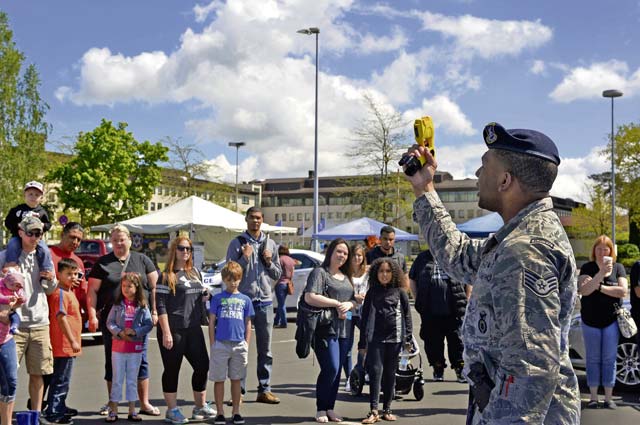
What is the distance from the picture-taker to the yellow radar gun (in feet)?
8.87

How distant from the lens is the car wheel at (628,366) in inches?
336

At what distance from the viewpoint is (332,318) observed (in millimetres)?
7238

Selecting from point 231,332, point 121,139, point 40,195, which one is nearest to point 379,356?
point 231,332

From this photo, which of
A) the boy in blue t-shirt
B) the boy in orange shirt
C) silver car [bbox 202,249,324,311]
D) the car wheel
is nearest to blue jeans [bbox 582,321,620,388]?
the car wheel

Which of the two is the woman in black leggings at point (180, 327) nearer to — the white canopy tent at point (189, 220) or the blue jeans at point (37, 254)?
the blue jeans at point (37, 254)

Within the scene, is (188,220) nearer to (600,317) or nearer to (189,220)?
(189,220)

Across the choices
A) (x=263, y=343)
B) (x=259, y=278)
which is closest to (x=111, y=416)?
(x=263, y=343)

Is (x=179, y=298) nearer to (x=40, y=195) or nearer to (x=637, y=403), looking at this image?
(x=40, y=195)

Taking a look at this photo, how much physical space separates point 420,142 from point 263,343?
585cm

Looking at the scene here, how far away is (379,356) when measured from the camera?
723 cm

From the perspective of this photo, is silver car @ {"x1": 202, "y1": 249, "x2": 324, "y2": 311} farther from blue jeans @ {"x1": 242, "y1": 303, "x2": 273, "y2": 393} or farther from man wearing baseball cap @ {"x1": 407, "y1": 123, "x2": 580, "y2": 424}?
man wearing baseball cap @ {"x1": 407, "y1": 123, "x2": 580, "y2": 424}

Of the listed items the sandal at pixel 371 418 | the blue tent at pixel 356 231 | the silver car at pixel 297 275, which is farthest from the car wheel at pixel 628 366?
the blue tent at pixel 356 231

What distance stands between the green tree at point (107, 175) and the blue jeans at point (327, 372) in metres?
36.4

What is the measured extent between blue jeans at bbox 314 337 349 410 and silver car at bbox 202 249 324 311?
888 centimetres
